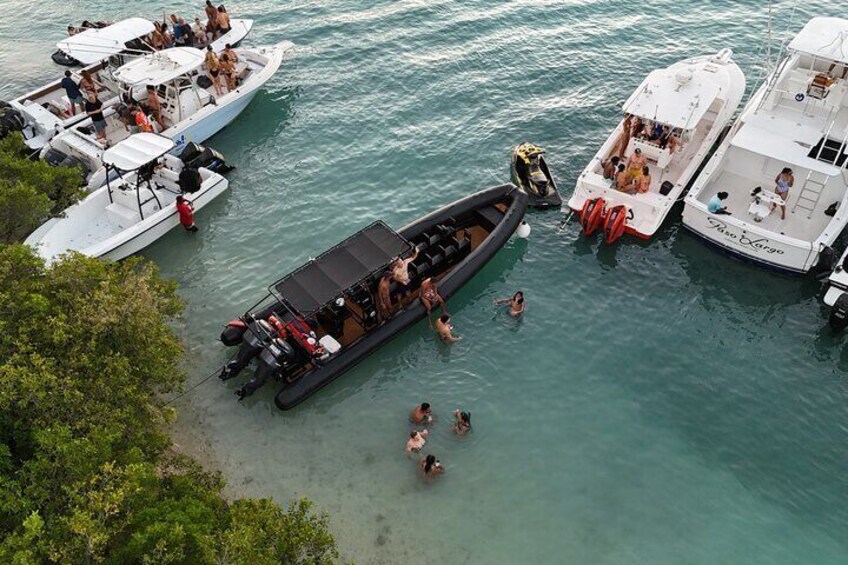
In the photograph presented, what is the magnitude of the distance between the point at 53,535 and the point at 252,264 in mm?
11252

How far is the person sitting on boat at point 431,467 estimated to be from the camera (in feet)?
46.1

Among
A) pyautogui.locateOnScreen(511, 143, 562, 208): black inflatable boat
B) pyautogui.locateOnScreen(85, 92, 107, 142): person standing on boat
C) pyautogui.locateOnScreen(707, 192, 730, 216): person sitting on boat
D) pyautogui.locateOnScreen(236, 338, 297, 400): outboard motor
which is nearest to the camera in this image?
pyautogui.locateOnScreen(236, 338, 297, 400): outboard motor

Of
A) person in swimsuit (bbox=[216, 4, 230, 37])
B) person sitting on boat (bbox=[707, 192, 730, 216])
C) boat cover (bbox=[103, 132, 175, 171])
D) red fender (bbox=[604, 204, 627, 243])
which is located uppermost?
person in swimsuit (bbox=[216, 4, 230, 37])

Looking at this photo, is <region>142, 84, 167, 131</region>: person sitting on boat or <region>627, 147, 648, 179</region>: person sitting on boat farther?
<region>142, 84, 167, 131</region>: person sitting on boat

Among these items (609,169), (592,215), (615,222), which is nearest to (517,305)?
(592,215)

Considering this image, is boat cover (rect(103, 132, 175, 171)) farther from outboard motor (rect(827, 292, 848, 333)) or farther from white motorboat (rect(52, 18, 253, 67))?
outboard motor (rect(827, 292, 848, 333))

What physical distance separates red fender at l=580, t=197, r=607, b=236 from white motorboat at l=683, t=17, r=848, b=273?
2.41 m

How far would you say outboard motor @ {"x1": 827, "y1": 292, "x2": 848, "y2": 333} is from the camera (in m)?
16.4

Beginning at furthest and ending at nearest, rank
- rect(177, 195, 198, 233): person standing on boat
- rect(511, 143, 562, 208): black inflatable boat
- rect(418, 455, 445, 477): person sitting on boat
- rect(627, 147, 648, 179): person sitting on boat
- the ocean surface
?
rect(511, 143, 562, 208): black inflatable boat
rect(177, 195, 198, 233): person standing on boat
rect(627, 147, 648, 179): person sitting on boat
rect(418, 455, 445, 477): person sitting on boat
the ocean surface

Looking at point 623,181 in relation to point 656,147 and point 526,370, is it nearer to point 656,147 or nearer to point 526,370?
point 656,147

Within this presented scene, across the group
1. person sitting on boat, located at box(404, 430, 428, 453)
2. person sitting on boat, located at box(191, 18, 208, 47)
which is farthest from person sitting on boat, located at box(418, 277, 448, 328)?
person sitting on boat, located at box(191, 18, 208, 47)

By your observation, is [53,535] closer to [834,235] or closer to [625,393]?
[625,393]

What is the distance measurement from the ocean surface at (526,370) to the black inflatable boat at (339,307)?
68 centimetres

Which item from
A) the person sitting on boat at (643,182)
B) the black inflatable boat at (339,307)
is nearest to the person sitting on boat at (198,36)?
the black inflatable boat at (339,307)
